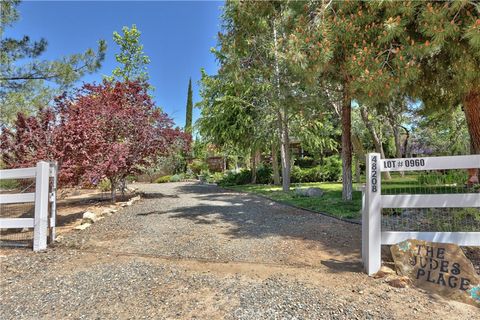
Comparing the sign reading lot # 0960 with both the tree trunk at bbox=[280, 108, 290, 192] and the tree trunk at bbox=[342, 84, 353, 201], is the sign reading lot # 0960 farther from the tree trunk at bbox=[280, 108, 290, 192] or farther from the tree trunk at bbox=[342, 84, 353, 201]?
the tree trunk at bbox=[280, 108, 290, 192]

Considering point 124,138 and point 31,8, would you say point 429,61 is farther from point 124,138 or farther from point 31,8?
point 31,8

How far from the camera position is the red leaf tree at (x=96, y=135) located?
6.20 meters

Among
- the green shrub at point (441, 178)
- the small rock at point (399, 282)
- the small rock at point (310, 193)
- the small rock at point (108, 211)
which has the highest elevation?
the green shrub at point (441, 178)

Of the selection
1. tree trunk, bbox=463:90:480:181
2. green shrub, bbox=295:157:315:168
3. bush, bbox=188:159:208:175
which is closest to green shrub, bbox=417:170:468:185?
tree trunk, bbox=463:90:480:181

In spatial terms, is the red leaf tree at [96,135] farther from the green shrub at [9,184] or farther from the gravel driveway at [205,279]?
the gravel driveway at [205,279]

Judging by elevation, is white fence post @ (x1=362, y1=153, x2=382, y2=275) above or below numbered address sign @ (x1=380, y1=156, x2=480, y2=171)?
below

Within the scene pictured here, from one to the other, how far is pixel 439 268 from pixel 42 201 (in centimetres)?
496

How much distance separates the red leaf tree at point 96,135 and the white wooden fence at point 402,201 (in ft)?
18.5

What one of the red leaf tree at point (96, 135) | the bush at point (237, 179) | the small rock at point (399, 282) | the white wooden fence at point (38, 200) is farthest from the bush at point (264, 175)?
the small rock at point (399, 282)

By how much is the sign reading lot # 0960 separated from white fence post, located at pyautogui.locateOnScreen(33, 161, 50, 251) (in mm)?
4492

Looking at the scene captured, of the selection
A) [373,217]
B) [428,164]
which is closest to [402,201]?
[373,217]

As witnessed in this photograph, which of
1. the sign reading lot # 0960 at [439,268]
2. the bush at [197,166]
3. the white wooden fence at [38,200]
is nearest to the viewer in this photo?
the sign reading lot # 0960 at [439,268]

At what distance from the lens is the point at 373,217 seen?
3.26 m

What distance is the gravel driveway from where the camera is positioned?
8.14ft
